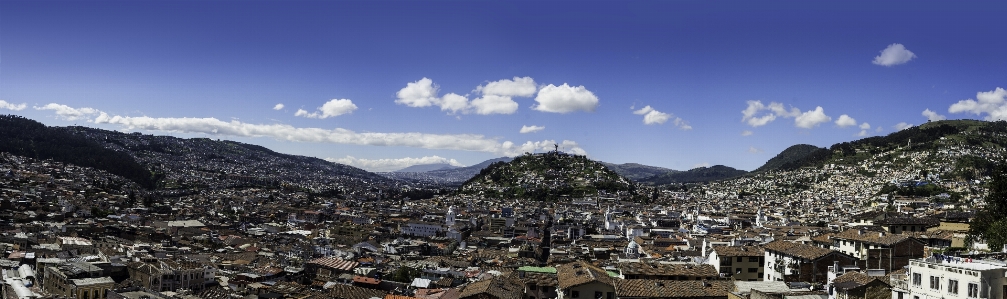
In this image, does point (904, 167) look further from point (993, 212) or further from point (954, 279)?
point (954, 279)

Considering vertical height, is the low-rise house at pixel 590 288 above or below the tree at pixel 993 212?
below

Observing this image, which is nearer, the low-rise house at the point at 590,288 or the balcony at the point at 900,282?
the balcony at the point at 900,282

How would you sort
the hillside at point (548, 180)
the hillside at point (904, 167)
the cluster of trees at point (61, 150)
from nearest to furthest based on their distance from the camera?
the hillside at point (904, 167)
the hillside at point (548, 180)
the cluster of trees at point (61, 150)

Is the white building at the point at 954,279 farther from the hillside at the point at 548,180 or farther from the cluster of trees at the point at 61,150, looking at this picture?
the cluster of trees at the point at 61,150

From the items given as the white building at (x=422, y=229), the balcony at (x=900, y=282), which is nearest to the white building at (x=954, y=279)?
the balcony at (x=900, y=282)

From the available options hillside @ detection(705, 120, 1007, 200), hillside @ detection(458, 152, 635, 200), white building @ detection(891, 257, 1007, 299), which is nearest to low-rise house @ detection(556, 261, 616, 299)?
white building @ detection(891, 257, 1007, 299)

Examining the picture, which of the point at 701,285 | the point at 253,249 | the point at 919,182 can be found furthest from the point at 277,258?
the point at 919,182
